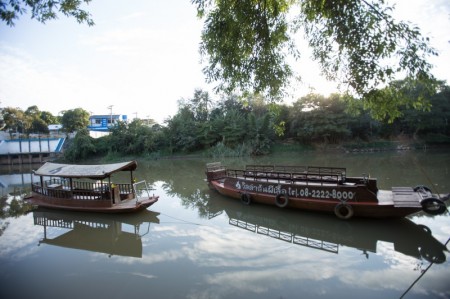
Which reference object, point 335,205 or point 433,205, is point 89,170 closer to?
point 335,205

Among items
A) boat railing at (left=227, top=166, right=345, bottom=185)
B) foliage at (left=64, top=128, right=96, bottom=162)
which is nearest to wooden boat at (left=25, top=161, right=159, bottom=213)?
boat railing at (left=227, top=166, right=345, bottom=185)

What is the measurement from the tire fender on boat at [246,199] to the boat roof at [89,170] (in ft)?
14.5

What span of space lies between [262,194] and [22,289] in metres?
7.47

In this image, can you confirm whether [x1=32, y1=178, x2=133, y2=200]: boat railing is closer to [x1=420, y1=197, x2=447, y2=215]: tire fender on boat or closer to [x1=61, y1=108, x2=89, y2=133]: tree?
[x1=420, y1=197, x2=447, y2=215]: tire fender on boat

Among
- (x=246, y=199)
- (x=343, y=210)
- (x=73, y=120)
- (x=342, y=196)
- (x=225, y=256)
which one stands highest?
(x=73, y=120)

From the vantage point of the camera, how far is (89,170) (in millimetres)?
10883

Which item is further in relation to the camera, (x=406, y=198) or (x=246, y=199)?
(x=246, y=199)

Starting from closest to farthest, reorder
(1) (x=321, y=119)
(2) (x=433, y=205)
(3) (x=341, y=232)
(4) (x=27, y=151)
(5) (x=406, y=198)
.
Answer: (2) (x=433, y=205)
(3) (x=341, y=232)
(5) (x=406, y=198)
(1) (x=321, y=119)
(4) (x=27, y=151)

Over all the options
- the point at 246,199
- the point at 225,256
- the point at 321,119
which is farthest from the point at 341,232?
the point at 321,119

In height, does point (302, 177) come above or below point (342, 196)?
above

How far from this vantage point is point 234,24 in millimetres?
5852

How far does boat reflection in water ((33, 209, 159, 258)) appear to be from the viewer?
25.3 feet

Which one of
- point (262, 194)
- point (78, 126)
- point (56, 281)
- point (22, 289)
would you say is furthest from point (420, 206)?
point (78, 126)

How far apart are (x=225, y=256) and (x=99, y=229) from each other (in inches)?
197
